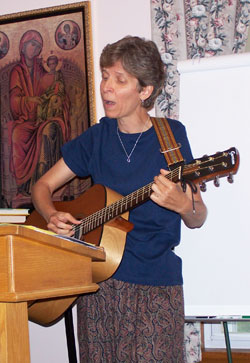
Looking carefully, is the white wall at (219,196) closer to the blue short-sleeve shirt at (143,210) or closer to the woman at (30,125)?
the blue short-sleeve shirt at (143,210)

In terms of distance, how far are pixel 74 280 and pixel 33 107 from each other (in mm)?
1702

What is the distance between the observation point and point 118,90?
1924 mm

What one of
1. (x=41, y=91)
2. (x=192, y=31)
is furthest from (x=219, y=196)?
(x=41, y=91)

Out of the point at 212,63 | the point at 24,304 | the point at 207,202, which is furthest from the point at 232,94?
the point at 24,304

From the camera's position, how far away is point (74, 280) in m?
1.32

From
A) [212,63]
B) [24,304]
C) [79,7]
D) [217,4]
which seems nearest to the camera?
[24,304]

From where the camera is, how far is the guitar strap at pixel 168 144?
1810 millimetres

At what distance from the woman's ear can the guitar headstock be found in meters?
0.38

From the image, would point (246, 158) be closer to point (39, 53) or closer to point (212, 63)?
point (212, 63)

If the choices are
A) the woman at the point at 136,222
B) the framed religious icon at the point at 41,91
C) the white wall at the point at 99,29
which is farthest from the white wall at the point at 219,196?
the framed religious icon at the point at 41,91

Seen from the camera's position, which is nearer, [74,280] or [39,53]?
[74,280]

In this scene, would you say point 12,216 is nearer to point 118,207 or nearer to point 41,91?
point 41,91

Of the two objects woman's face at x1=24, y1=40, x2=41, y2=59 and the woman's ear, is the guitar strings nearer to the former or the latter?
the woman's ear

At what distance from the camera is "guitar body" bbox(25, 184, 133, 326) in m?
1.80
